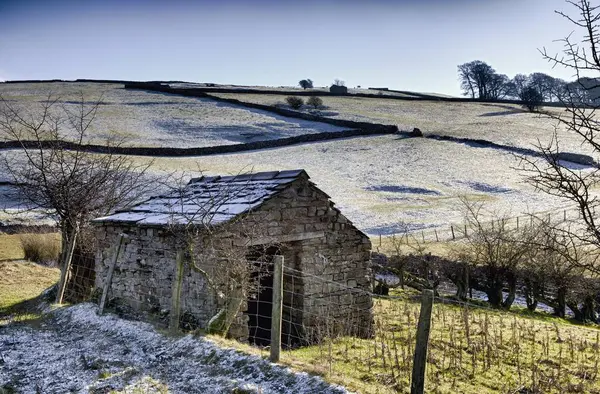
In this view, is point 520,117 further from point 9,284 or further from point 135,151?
point 9,284

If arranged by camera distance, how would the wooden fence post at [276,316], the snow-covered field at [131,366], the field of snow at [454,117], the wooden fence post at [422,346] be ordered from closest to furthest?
the wooden fence post at [422,346] < the snow-covered field at [131,366] < the wooden fence post at [276,316] < the field of snow at [454,117]

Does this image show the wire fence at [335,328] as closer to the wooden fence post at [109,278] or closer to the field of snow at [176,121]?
the wooden fence post at [109,278]

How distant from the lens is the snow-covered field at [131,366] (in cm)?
662

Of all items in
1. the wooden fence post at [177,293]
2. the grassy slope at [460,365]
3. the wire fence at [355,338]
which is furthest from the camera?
the wooden fence post at [177,293]

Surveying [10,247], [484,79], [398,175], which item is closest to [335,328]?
[10,247]

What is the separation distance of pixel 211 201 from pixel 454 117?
56.3m

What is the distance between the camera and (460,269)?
18.5 metres

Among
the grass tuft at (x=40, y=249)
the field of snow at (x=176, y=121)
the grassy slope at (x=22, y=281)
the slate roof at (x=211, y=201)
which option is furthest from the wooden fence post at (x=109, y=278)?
the field of snow at (x=176, y=121)

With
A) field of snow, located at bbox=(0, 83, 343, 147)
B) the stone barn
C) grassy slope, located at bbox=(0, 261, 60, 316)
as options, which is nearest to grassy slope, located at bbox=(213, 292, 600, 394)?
the stone barn

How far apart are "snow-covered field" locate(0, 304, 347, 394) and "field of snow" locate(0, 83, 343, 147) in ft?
109

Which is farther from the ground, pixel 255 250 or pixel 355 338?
pixel 255 250

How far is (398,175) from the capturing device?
1481 inches

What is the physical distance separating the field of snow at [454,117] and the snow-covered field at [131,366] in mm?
40483

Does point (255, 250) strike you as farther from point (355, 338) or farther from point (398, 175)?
point (398, 175)
